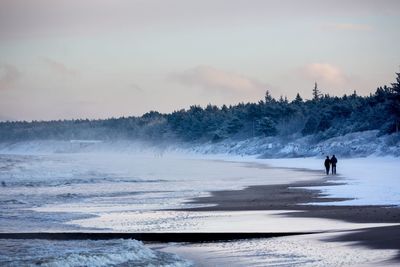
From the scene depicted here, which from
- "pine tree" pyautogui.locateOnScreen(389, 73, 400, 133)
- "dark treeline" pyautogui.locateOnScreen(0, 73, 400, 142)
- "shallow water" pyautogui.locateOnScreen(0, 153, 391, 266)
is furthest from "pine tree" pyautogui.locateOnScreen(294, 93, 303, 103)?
"shallow water" pyautogui.locateOnScreen(0, 153, 391, 266)

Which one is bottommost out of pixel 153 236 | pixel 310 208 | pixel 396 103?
pixel 153 236

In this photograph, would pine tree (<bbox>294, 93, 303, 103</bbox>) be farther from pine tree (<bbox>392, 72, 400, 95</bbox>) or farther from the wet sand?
the wet sand

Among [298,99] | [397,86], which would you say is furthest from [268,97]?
[397,86]

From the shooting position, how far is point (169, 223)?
19.9 m

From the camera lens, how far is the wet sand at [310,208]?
16219 mm

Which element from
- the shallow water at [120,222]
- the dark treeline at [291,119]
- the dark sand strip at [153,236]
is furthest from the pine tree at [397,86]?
the dark sand strip at [153,236]

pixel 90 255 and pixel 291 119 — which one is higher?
pixel 291 119

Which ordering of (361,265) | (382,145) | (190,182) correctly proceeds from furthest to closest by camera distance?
1. (382,145)
2. (190,182)
3. (361,265)

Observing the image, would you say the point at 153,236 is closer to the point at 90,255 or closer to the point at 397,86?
the point at 90,255

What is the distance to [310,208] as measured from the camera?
23.9 meters

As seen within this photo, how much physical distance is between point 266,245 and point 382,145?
54.1 m

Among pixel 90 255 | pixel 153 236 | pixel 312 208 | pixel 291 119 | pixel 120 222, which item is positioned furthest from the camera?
pixel 291 119

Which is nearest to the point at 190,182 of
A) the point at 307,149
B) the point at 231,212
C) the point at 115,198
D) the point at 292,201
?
the point at 115,198

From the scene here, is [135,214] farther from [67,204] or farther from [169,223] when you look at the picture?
[67,204]
